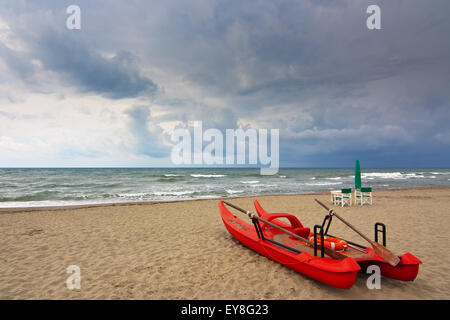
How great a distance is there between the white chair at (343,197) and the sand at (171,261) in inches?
110

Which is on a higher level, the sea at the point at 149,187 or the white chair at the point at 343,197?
the white chair at the point at 343,197

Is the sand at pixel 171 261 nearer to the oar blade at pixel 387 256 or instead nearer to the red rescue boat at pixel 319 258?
the red rescue boat at pixel 319 258

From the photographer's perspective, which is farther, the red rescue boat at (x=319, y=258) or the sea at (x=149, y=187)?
the sea at (x=149, y=187)

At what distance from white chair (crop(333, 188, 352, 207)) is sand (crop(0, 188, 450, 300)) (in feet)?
9.19

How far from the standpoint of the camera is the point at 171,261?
5.42m

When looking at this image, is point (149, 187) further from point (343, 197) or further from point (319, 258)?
point (319, 258)

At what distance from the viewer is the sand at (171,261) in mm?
4094

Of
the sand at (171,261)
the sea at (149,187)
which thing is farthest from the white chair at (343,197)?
the sea at (149,187)

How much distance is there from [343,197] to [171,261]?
10.9m

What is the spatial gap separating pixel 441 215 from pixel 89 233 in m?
Answer: 14.6

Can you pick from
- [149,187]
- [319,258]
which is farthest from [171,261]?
Result: [149,187]
